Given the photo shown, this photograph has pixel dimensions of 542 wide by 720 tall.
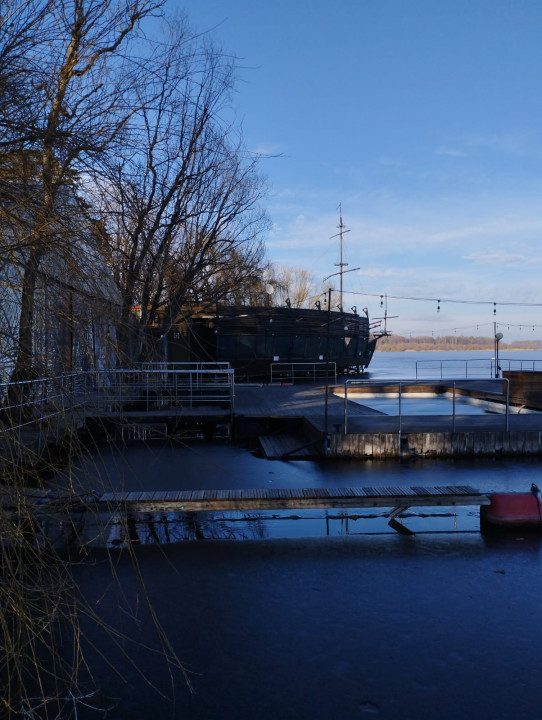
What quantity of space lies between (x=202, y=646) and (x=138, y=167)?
336 centimetres

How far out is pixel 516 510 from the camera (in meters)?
7.31

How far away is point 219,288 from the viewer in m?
19.5

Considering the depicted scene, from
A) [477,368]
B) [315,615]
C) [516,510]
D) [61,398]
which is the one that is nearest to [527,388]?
[516,510]

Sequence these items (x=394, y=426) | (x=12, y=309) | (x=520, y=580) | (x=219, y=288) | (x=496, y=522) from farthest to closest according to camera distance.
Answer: (x=219, y=288)
(x=394, y=426)
(x=496, y=522)
(x=520, y=580)
(x=12, y=309)

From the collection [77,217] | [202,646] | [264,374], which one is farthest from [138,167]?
[264,374]

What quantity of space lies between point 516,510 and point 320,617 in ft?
11.2

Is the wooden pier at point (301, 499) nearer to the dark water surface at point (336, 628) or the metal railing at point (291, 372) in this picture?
the dark water surface at point (336, 628)

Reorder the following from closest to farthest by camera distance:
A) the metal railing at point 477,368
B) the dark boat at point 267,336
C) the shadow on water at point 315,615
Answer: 1. the shadow on water at point 315,615
2. the metal railing at point 477,368
3. the dark boat at point 267,336

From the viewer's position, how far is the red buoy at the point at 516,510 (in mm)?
7305

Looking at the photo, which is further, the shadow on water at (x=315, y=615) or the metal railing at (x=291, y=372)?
the metal railing at (x=291, y=372)

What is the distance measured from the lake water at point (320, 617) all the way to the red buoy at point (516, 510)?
258 mm

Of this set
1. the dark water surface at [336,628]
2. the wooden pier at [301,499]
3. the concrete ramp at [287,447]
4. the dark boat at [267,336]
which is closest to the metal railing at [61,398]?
the dark water surface at [336,628]

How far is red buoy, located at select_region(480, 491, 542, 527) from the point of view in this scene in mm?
7305

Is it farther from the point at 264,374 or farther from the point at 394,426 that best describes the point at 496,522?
the point at 264,374
